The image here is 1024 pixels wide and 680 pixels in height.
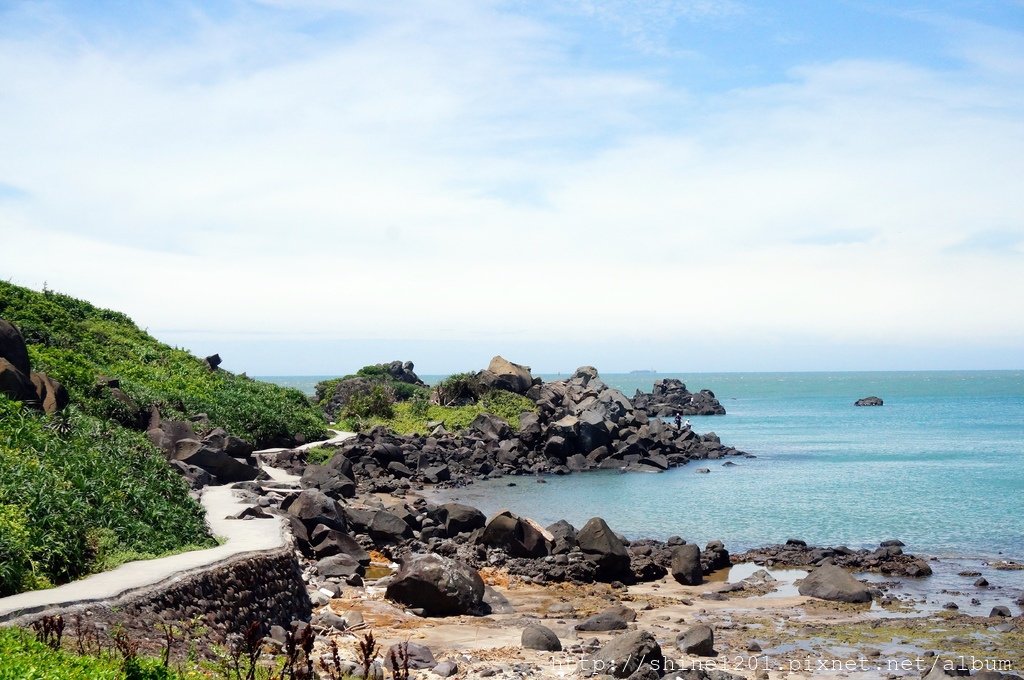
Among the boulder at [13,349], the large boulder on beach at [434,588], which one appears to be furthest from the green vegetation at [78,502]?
the large boulder on beach at [434,588]

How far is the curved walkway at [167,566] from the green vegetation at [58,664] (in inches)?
55.5

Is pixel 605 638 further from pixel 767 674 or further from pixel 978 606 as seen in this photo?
pixel 978 606

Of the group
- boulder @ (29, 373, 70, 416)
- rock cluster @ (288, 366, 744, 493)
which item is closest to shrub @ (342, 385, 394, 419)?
rock cluster @ (288, 366, 744, 493)

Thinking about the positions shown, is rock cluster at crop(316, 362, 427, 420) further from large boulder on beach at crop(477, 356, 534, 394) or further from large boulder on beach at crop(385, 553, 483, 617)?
large boulder on beach at crop(385, 553, 483, 617)

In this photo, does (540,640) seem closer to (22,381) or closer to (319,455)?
(22,381)

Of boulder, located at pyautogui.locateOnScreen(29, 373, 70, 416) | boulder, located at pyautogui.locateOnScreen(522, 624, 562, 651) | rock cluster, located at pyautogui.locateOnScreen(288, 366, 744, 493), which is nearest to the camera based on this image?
boulder, located at pyautogui.locateOnScreen(522, 624, 562, 651)

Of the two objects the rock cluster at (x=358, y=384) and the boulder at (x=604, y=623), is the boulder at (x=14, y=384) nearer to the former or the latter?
the boulder at (x=604, y=623)

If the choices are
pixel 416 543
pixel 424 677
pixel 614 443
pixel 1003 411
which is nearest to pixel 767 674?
pixel 424 677

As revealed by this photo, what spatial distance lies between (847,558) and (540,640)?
13.3 m

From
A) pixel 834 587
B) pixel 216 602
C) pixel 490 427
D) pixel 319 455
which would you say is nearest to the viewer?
pixel 216 602

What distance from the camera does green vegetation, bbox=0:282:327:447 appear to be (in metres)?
30.8

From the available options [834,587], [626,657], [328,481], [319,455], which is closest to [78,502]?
[626,657]

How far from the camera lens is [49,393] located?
23.1 m

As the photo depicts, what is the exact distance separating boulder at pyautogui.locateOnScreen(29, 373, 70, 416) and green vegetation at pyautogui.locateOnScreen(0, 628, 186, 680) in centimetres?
1360
